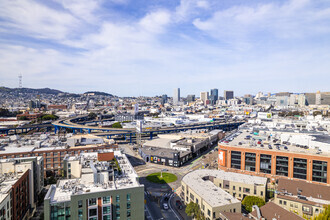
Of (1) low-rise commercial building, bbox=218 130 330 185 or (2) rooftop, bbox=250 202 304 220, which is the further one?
(1) low-rise commercial building, bbox=218 130 330 185

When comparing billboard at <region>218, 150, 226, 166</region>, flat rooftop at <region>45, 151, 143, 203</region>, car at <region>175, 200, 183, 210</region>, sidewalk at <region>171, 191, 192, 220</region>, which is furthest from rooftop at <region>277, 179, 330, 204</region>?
flat rooftop at <region>45, 151, 143, 203</region>

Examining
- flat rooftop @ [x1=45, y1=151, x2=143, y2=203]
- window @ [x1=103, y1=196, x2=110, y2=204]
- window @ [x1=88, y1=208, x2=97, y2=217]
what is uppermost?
flat rooftop @ [x1=45, y1=151, x2=143, y2=203]

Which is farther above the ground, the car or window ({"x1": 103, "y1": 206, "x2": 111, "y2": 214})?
window ({"x1": 103, "y1": 206, "x2": 111, "y2": 214})

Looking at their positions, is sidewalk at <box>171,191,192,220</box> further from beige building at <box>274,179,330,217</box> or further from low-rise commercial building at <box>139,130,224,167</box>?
low-rise commercial building at <box>139,130,224,167</box>

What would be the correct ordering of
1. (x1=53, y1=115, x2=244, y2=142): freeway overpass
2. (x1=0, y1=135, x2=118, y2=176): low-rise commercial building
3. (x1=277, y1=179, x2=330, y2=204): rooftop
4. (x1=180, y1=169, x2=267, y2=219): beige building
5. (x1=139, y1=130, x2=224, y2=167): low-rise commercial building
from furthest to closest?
(x1=53, y1=115, x2=244, y2=142): freeway overpass < (x1=139, y1=130, x2=224, y2=167): low-rise commercial building < (x1=0, y1=135, x2=118, y2=176): low-rise commercial building < (x1=277, y1=179, x2=330, y2=204): rooftop < (x1=180, y1=169, x2=267, y2=219): beige building

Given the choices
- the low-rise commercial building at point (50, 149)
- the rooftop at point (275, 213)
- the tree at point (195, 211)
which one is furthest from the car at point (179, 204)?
the low-rise commercial building at point (50, 149)

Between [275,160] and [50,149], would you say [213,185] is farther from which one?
[50,149]

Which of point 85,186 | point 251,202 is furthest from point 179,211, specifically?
point 85,186
